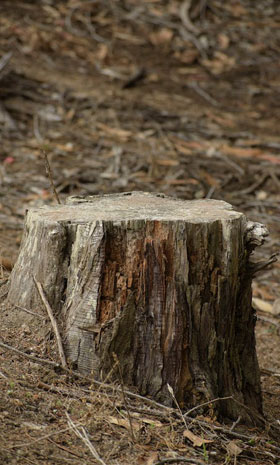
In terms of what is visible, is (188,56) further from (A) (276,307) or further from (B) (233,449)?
(B) (233,449)

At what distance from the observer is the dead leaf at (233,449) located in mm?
2725

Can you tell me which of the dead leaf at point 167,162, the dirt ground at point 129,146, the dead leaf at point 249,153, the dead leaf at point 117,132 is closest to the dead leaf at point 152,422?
the dirt ground at point 129,146

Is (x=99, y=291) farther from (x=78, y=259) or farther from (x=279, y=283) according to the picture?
(x=279, y=283)

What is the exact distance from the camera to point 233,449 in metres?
2.74

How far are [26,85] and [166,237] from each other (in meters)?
6.64

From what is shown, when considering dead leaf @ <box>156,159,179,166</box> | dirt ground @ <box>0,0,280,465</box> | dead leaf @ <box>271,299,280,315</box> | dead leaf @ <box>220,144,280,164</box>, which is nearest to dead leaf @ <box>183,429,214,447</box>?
dirt ground @ <box>0,0,280,465</box>

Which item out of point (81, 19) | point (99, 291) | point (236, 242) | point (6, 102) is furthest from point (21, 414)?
point (81, 19)

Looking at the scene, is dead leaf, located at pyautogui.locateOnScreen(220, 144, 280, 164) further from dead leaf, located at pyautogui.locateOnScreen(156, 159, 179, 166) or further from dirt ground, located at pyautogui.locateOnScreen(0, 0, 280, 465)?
dead leaf, located at pyautogui.locateOnScreen(156, 159, 179, 166)

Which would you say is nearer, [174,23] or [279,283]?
[279,283]

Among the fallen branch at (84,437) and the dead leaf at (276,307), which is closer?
the fallen branch at (84,437)

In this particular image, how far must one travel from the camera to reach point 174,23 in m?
11.2

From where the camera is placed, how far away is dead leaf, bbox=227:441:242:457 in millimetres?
2725

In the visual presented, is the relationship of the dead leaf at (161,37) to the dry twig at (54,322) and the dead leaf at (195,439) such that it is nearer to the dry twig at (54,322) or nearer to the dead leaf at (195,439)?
the dry twig at (54,322)

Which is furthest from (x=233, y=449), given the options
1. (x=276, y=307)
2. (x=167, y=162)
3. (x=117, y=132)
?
(x=117, y=132)
